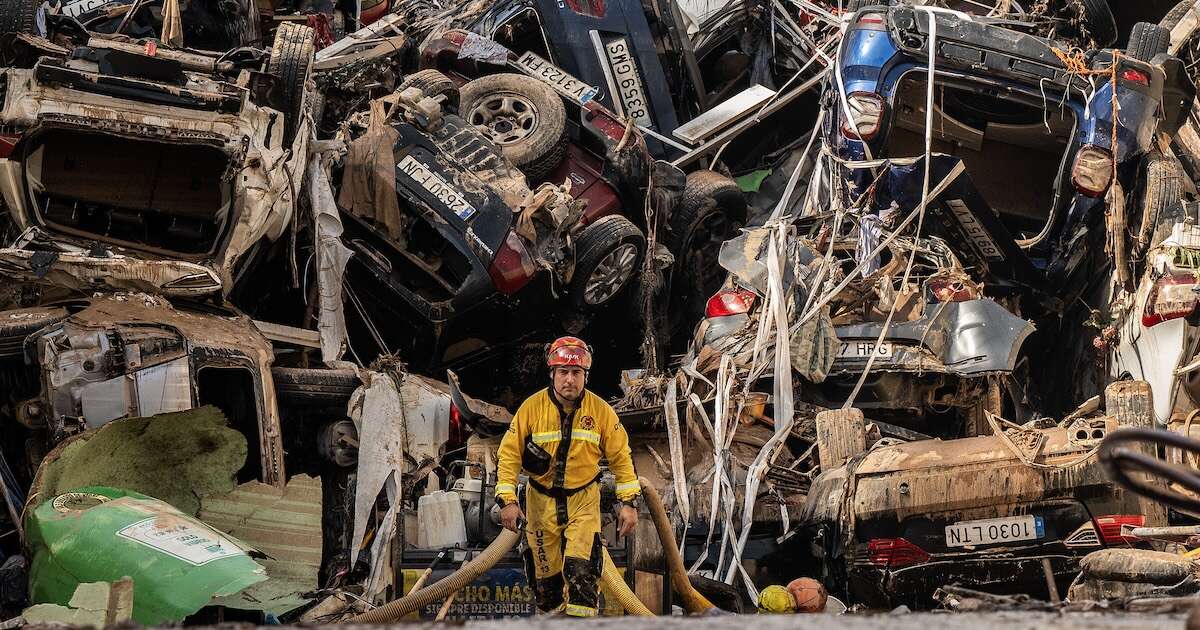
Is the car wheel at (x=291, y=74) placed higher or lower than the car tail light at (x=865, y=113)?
lower

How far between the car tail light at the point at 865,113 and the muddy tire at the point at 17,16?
5.86 m

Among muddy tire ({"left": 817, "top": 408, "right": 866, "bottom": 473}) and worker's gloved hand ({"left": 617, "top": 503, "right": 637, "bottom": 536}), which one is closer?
worker's gloved hand ({"left": 617, "top": 503, "right": 637, "bottom": 536})

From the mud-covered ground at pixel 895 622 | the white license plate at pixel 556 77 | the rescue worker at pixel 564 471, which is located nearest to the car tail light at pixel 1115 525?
the rescue worker at pixel 564 471

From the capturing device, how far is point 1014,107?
11.9 m

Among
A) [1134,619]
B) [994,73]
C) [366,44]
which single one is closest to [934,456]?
[1134,619]

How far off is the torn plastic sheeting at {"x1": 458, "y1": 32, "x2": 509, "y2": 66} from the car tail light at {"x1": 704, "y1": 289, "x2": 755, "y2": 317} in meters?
3.15

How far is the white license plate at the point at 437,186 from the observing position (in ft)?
33.6

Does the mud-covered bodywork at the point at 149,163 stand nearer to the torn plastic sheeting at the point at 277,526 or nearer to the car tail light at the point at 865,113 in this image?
the torn plastic sheeting at the point at 277,526

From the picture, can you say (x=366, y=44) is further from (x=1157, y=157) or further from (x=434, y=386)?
(x=1157, y=157)

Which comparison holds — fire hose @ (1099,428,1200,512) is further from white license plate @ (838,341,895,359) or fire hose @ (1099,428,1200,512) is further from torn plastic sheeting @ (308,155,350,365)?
torn plastic sheeting @ (308,155,350,365)

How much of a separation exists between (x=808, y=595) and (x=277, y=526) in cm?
292

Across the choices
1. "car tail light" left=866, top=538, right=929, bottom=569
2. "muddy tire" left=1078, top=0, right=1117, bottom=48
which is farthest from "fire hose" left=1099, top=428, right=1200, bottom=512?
"muddy tire" left=1078, top=0, right=1117, bottom=48

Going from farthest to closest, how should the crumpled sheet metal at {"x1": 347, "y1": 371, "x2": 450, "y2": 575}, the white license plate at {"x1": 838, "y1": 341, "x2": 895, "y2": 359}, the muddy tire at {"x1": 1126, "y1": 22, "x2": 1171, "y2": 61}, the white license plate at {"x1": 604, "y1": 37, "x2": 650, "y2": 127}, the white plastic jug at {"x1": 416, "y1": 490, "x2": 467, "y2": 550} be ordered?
the white license plate at {"x1": 604, "y1": 37, "x2": 650, "y2": 127} → the muddy tire at {"x1": 1126, "y1": 22, "x2": 1171, "y2": 61} → the white license plate at {"x1": 838, "y1": 341, "x2": 895, "y2": 359} → the crumpled sheet metal at {"x1": 347, "y1": 371, "x2": 450, "y2": 575} → the white plastic jug at {"x1": 416, "y1": 490, "x2": 467, "y2": 550}

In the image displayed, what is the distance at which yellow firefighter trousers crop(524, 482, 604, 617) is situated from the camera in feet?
21.2
